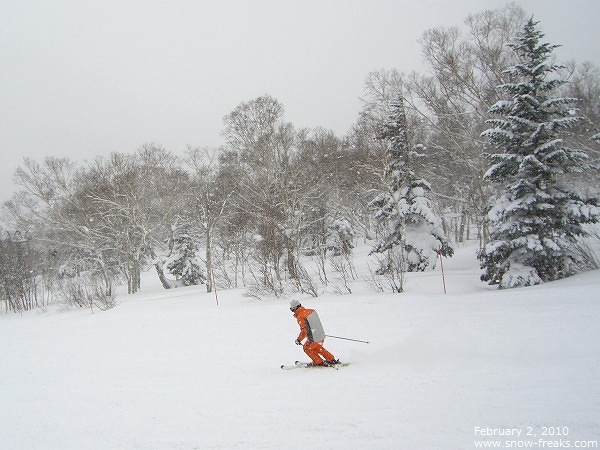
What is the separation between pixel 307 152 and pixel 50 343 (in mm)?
17818

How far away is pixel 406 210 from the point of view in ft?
67.0

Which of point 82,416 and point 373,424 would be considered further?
point 82,416

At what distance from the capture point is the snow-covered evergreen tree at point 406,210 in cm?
2036

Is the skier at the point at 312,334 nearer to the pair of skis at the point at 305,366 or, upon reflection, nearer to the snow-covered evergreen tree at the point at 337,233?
the pair of skis at the point at 305,366

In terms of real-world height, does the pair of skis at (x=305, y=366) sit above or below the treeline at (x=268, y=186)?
below

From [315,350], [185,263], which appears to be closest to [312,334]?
[315,350]

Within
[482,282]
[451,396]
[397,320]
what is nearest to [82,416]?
[451,396]

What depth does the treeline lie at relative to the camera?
795 inches

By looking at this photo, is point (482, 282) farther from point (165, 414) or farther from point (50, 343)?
point (50, 343)

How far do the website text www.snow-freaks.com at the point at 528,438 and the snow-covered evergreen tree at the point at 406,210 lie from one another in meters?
15.4

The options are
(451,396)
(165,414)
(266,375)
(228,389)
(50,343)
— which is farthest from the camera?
(50,343)

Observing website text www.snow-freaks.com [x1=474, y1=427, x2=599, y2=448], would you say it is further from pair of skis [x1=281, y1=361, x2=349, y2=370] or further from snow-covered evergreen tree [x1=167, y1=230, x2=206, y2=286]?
snow-covered evergreen tree [x1=167, y1=230, x2=206, y2=286]

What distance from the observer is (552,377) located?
6316 mm

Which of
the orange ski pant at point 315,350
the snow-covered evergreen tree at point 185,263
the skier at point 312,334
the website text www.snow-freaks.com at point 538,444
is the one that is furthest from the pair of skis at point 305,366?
the snow-covered evergreen tree at point 185,263
